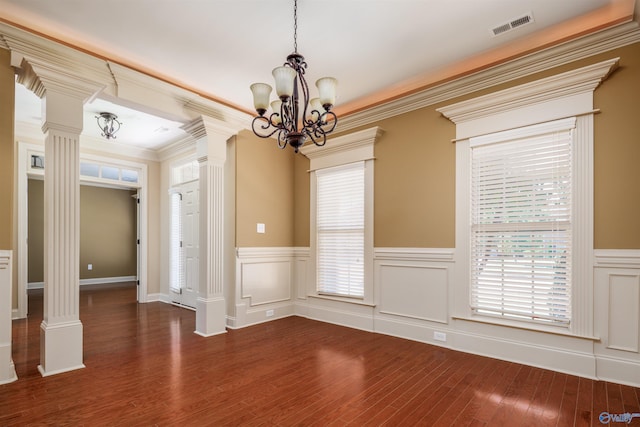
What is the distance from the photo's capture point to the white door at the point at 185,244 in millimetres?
5902

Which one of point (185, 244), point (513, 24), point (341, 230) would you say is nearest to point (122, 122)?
point (185, 244)

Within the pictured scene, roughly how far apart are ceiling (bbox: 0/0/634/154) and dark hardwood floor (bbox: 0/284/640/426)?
3.11 metres

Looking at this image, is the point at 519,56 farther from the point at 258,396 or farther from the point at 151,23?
the point at 258,396

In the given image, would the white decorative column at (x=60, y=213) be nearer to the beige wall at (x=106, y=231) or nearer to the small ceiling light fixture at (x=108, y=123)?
the small ceiling light fixture at (x=108, y=123)

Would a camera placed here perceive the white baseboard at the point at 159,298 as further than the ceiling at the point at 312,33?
Yes

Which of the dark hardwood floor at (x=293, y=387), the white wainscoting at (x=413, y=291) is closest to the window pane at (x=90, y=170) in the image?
the dark hardwood floor at (x=293, y=387)

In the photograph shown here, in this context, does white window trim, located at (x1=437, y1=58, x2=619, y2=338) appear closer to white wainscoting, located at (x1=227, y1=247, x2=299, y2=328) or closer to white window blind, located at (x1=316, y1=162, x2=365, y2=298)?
white window blind, located at (x1=316, y1=162, x2=365, y2=298)

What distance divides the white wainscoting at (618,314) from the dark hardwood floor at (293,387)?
209mm

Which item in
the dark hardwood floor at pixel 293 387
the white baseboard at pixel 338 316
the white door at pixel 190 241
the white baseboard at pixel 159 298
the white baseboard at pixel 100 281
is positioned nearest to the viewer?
the dark hardwood floor at pixel 293 387

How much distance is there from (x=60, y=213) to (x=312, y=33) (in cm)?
288

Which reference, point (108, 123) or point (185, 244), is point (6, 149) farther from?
point (185, 244)

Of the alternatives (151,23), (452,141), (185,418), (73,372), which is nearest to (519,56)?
(452,141)

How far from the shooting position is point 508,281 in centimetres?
336

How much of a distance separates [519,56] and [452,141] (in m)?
1.01
